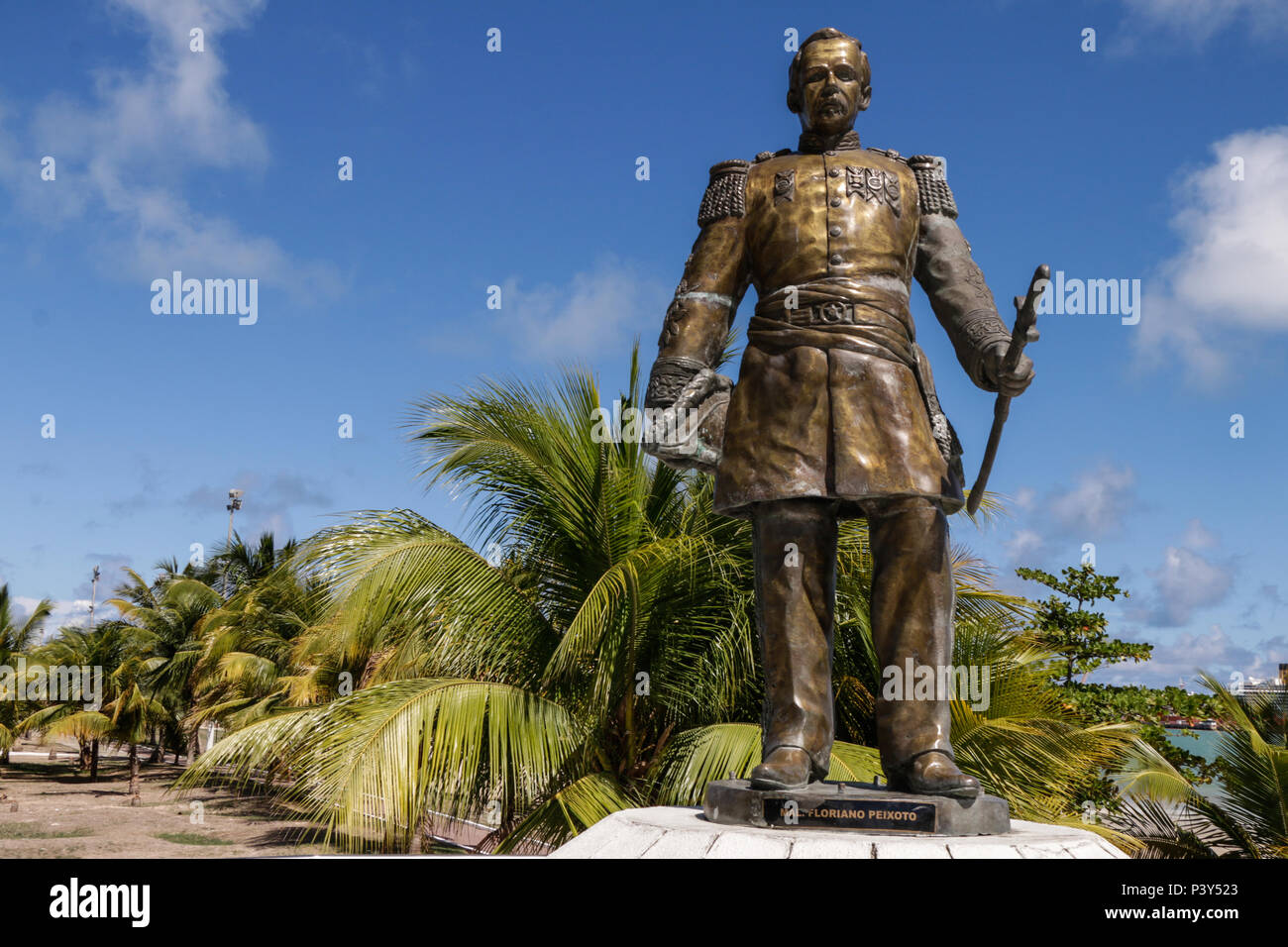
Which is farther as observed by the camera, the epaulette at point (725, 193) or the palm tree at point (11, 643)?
the palm tree at point (11, 643)

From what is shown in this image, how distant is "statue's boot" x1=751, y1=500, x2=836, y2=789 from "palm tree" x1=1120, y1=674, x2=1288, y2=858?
707 cm

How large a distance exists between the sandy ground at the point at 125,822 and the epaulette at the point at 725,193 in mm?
15590

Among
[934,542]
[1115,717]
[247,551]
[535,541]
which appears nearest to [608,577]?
[535,541]

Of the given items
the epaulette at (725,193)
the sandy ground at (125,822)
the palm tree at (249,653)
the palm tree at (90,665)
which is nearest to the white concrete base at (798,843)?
the epaulette at (725,193)

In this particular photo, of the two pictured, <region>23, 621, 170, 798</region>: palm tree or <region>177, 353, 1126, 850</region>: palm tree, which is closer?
<region>177, 353, 1126, 850</region>: palm tree

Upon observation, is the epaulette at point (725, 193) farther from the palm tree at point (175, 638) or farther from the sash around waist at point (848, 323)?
the palm tree at point (175, 638)

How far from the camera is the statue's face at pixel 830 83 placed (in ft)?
14.4

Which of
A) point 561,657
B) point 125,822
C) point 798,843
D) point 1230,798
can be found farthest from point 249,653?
point 798,843

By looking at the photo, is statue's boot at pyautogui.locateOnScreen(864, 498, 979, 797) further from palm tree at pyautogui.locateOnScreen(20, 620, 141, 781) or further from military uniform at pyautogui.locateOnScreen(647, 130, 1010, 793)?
palm tree at pyautogui.locateOnScreen(20, 620, 141, 781)

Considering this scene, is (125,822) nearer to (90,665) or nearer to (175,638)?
(90,665)

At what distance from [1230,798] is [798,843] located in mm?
8895

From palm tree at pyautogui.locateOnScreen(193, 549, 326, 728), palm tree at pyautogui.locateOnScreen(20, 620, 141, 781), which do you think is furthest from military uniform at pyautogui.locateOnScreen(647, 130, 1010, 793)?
palm tree at pyautogui.locateOnScreen(20, 620, 141, 781)

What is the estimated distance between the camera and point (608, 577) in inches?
314

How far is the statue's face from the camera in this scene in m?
4.38
